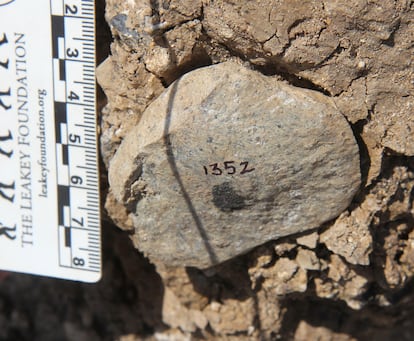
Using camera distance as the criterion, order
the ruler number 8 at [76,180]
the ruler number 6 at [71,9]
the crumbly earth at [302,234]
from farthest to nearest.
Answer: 1. the ruler number 8 at [76,180]
2. the ruler number 6 at [71,9]
3. the crumbly earth at [302,234]

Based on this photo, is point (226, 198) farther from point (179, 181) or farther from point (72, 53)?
point (72, 53)

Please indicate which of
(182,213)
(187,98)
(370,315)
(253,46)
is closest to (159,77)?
(187,98)

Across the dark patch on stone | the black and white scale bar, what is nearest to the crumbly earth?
the black and white scale bar

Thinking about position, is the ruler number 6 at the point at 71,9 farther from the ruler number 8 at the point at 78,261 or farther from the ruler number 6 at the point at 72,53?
the ruler number 8 at the point at 78,261

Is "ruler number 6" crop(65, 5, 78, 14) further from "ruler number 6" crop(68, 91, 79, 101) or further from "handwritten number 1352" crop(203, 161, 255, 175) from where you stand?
"handwritten number 1352" crop(203, 161, 255, 175)

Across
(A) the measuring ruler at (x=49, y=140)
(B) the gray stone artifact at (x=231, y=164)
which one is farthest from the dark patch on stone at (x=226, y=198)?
(A) the measuring ruler at (x=49, y=140)

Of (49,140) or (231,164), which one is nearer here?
(231,164)

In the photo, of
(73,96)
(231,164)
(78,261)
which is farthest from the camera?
(78,261)

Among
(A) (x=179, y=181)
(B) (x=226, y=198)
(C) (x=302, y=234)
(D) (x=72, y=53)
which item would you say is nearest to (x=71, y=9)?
(D) (x=72, y=53)

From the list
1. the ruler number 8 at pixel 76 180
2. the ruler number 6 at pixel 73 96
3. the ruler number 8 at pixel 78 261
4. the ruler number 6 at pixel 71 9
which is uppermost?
the ruler number 6 at pixel 71 9
